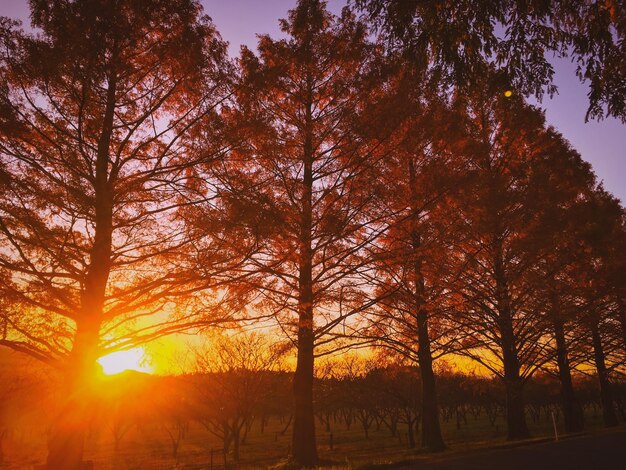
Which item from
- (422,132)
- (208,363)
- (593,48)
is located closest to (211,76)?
(422,132)

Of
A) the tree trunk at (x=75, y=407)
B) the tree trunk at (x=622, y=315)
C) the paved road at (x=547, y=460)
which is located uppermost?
the tree trunk at (x=622, y=315)

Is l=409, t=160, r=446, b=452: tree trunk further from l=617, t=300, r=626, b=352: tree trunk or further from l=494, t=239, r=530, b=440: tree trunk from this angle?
l=617, t=300, r=626, b=352: tree trunk

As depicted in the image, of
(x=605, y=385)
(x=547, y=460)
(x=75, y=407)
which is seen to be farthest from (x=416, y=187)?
(x=605, y=385)

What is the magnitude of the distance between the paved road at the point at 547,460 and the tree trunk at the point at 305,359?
7.61ft

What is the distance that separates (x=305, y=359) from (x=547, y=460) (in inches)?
229

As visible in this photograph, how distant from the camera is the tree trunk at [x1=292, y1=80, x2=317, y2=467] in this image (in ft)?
31.8

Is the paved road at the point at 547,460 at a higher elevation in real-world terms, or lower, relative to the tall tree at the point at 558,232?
lower

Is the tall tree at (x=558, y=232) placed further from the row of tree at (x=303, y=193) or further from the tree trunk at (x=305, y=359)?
the tree trunk at (x=305, y=359)

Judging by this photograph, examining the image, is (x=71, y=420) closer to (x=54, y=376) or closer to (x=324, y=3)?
(x=54, y=376)

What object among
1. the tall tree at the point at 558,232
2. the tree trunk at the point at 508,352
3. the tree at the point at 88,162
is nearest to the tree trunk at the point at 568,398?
the tall tree at the point at 558,232

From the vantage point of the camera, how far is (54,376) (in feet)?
30.6

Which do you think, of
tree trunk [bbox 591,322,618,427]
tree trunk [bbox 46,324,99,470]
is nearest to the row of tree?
tree trunk [bbox 46,324,99,470]

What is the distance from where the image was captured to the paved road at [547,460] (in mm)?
8648

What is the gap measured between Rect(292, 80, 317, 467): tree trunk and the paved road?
2319mm
